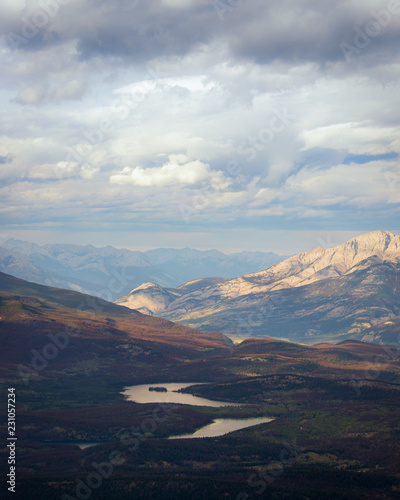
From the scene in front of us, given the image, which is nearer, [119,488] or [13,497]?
[13,497]

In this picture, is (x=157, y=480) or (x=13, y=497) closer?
(x=13, y=497)

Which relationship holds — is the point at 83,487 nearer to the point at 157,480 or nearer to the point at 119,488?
the point at 119,488

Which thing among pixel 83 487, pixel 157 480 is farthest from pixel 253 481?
pixel 83 487

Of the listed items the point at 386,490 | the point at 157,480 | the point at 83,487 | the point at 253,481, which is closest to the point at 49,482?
the point at 83,487

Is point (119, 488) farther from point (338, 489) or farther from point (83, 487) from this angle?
point (338, 489)

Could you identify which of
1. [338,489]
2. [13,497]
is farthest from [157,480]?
[338,489]

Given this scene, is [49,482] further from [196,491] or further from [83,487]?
[196,491]

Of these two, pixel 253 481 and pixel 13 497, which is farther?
pixel 253 481
